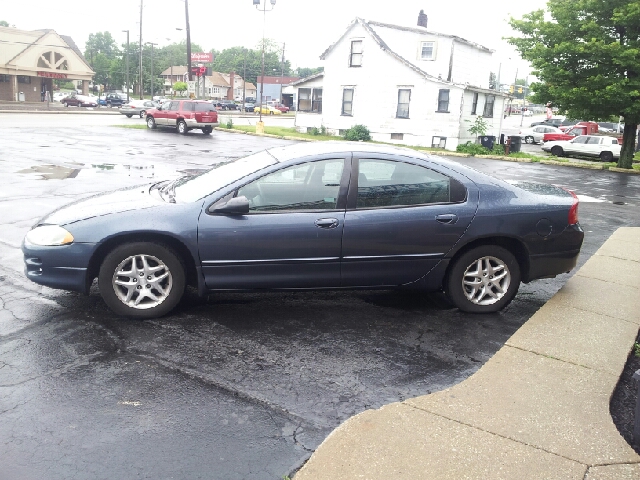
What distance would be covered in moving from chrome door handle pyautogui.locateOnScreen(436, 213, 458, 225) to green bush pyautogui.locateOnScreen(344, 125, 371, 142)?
90.5ft

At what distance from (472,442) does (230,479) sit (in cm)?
136

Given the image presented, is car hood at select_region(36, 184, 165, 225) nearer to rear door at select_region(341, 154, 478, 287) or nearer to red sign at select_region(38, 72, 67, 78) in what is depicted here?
rear door at select_region(341, 154, 478, 287)

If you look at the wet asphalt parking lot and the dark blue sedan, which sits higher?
the dark blue sedan

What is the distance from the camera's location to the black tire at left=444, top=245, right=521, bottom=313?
5.34 meters

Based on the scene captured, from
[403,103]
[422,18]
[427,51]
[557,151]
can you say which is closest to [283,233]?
[403,103]

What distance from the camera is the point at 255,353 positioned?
4430 millimetres

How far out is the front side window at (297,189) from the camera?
5.03 m

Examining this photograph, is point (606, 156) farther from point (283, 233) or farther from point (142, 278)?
point (142, 278)

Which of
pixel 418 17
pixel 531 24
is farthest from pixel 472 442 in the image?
pixel 418 17

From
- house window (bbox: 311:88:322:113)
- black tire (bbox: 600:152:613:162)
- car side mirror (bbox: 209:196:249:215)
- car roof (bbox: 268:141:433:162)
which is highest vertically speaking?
house window (bbox: 311:88:322:113)

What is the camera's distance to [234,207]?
484 centimetres

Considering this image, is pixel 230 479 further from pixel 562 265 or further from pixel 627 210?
pixel 627 210

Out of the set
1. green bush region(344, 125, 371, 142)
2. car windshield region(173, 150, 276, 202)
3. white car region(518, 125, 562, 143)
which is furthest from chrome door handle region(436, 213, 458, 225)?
white car region(518, 125, 562, 143)

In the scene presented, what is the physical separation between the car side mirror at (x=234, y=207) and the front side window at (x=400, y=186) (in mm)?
984
